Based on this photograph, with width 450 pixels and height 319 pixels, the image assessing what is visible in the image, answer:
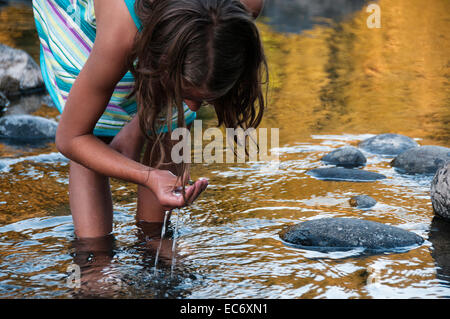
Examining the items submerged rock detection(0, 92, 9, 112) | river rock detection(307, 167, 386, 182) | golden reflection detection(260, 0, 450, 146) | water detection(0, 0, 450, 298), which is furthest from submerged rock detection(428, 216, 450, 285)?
submerged rock detection(0, 92, 9, 112)

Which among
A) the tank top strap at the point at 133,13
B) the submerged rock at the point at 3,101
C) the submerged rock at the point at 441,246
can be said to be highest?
the tank top strap at the point at 133,13

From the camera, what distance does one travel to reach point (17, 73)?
28.0 feet

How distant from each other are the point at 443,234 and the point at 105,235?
1.94 metres

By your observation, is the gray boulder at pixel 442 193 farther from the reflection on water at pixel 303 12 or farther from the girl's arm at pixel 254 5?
the reflection on water at pixel 303 12

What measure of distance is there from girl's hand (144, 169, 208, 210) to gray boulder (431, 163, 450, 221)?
182 centimetres

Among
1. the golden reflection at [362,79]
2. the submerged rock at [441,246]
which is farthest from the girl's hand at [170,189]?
the golden reflection at [362,79]

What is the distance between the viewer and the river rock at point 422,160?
512 centimetres

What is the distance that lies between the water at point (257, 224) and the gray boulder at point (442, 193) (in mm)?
75

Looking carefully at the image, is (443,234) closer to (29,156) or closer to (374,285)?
(374,285)

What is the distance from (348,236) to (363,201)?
0.77m

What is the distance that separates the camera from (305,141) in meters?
6.14

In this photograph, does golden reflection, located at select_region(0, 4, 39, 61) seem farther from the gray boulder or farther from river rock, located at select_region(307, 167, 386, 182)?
the gray boulder

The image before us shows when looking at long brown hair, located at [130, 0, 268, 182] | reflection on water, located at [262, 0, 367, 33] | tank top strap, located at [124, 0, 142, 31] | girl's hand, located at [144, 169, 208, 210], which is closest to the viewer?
long brown hair, located at [130, 0, 268, 182]

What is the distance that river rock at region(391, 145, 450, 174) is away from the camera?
512cm
